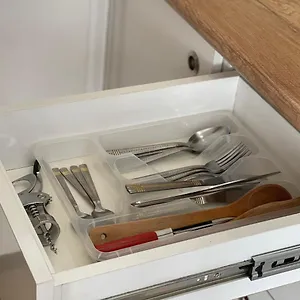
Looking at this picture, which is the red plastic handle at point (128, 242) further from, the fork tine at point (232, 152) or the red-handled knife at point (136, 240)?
the fork tine at point (232, 152)

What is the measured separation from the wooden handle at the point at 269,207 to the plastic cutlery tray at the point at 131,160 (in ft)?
0.23

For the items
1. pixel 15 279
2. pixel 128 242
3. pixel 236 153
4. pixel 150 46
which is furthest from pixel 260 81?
pixel 150 46

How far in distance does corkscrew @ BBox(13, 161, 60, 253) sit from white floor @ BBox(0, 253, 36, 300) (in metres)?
0.05

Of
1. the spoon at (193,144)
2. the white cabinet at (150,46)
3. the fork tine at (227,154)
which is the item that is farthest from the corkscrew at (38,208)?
the white cabinet at (150,46)

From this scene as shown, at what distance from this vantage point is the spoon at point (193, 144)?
89cm

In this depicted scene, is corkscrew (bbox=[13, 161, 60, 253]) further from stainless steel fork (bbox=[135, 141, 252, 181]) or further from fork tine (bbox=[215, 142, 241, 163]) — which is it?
fork tine (bbox=[215, 142, 241, 163])

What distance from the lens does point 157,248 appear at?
2.03 feet

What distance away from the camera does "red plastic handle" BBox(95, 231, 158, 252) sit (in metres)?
0.70

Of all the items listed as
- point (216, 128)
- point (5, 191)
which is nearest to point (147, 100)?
point (216, 128)

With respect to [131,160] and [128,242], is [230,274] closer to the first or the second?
[128,242]

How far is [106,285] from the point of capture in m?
0.60

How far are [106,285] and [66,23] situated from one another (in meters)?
0.87

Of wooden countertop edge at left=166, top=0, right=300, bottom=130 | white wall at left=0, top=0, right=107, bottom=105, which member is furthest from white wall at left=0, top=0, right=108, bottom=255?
wooden countertop edge at left=166, top=0, right=300, bottom=130

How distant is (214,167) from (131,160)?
0.38ft
